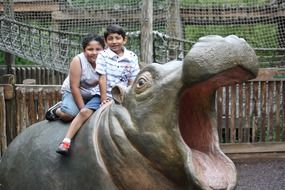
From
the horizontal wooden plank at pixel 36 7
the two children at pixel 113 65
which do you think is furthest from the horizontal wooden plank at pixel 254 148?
the two children at pixel 113 65

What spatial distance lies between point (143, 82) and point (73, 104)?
27.3 inches

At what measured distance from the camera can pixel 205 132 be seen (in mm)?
1870

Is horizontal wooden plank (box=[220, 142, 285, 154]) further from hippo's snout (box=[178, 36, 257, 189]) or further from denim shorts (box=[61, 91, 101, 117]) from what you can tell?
hippo's snout (box=[178, 36, 257, 189])

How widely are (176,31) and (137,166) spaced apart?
558 cm

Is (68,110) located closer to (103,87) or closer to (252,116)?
(103,87)

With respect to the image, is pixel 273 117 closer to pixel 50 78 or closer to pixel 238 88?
pixel 238 88

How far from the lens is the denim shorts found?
8.05ft

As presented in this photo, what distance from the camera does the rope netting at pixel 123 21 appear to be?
682 centimetres

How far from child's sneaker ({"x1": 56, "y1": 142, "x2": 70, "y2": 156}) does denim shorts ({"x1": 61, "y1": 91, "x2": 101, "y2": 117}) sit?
254 mm

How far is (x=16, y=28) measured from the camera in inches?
273

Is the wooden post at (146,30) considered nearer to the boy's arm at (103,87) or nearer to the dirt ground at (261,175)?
the dirt ground at (261,175)

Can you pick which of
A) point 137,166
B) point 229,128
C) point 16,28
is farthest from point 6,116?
point 137,166

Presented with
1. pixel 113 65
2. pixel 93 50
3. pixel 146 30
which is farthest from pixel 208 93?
pixel 146 30

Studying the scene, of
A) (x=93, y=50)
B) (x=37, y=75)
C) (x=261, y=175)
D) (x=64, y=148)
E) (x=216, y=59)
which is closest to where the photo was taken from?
(x=216, y=59)
